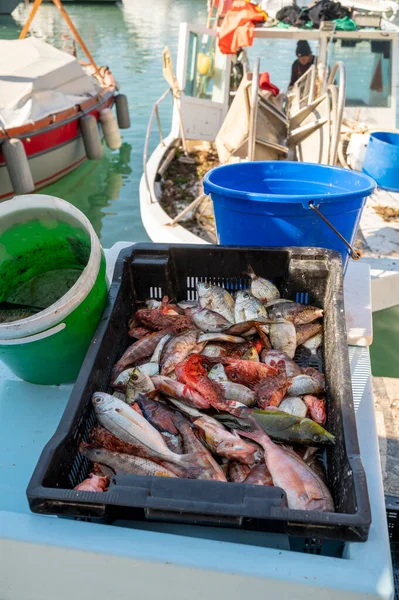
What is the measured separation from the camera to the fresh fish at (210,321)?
2324 mm

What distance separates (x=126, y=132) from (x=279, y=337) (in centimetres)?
1255

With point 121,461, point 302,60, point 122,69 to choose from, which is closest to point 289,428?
point 121,461

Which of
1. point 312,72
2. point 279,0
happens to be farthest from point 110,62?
point 312,72

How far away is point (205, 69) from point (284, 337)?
654 cm

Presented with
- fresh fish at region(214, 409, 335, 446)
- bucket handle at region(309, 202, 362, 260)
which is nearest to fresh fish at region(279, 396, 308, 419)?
fresh fish at region(214, 409, 335, 446)

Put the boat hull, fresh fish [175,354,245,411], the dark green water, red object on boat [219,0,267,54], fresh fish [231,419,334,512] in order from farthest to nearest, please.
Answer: the dark green water < the boat hull < red object on boat [219,0,267,54] < fresh fish [175,354,245,411] < fresh fish [231,419,334,512]

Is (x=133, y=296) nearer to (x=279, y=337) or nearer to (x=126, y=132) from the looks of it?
(x=279, y=337)

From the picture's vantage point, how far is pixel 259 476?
163 cm

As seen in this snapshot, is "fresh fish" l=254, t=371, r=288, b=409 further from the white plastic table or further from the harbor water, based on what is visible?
the harbor water

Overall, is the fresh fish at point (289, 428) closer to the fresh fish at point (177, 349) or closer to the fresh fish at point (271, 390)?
the fresh fish at point (271, 390)

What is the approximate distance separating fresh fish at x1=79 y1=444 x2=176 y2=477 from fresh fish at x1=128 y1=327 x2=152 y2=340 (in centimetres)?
73

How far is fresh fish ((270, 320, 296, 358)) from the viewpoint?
2.26 metres

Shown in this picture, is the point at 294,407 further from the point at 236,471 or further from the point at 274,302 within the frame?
the point at 274,302

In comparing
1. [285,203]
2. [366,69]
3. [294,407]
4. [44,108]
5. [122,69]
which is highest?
[285,203]
